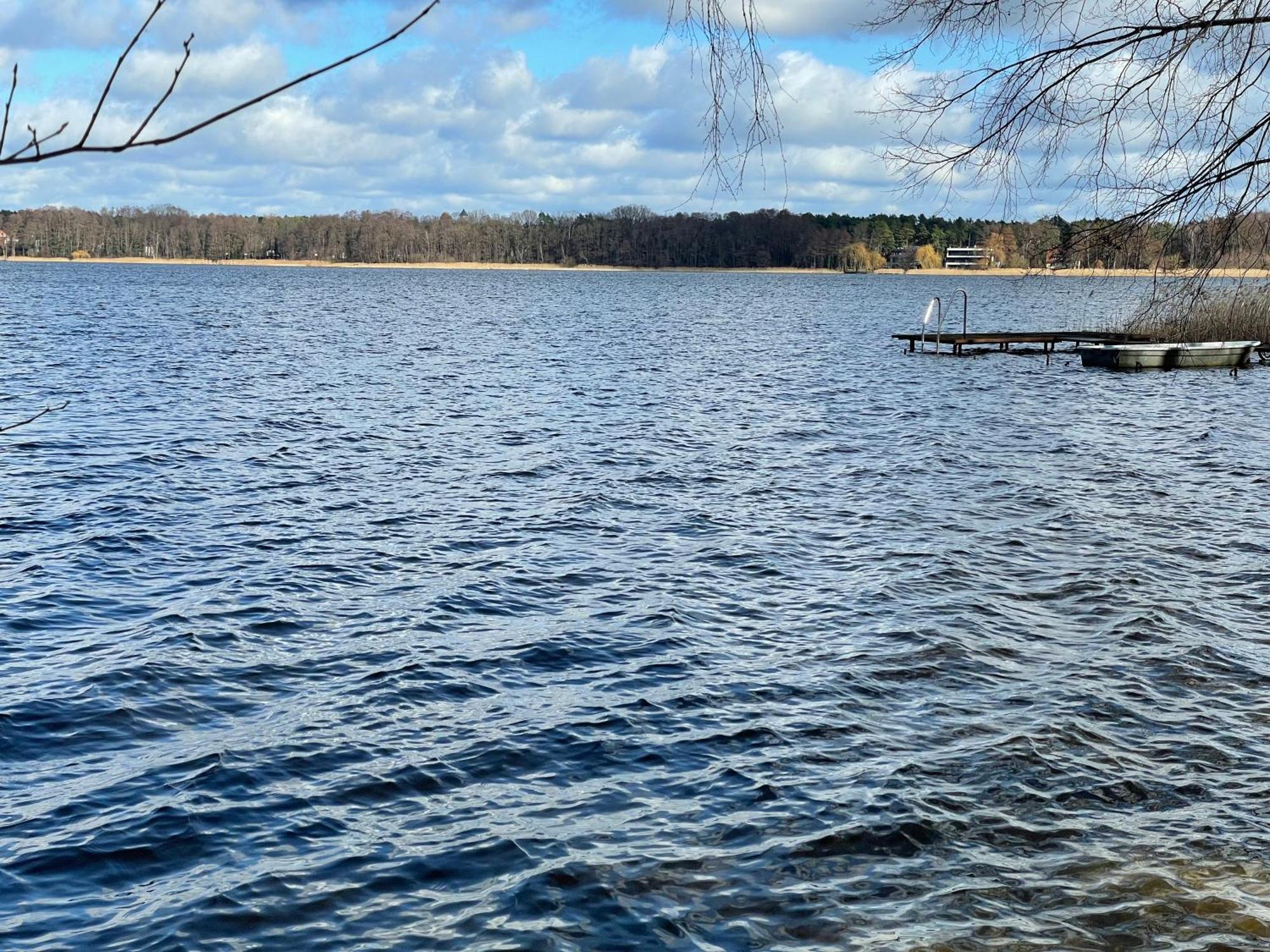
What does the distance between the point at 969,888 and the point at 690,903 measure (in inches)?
77.0

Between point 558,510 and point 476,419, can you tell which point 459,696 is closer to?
point 558,510

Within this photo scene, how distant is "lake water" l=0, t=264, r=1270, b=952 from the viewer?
781 cm

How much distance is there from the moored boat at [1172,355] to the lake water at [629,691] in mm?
18423

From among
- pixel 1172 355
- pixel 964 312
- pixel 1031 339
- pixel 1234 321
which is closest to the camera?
pixel 1172 355

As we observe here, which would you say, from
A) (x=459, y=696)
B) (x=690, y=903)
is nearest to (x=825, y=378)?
(x=459, y=696)

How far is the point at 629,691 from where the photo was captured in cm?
1166

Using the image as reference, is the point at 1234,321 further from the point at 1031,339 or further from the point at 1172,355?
the point at 1031,339

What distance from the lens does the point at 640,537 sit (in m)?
18.4

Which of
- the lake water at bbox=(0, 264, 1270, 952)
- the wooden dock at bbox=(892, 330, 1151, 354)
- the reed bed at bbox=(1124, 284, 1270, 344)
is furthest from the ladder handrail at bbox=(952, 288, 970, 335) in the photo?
the lake water at bbox=(0, 264, 1270, 952)

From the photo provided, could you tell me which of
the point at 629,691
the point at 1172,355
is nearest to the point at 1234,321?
the point at 1172,355

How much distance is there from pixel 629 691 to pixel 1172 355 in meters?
41.9

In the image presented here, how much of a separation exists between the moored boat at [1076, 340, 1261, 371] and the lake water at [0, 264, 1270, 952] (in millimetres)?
18423

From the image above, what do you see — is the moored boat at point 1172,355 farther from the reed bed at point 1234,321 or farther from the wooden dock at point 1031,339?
the wooden dock at point 1031,339

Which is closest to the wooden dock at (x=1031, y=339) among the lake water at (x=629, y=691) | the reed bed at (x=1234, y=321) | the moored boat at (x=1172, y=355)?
the reed bed at (x=1234, y=321)
